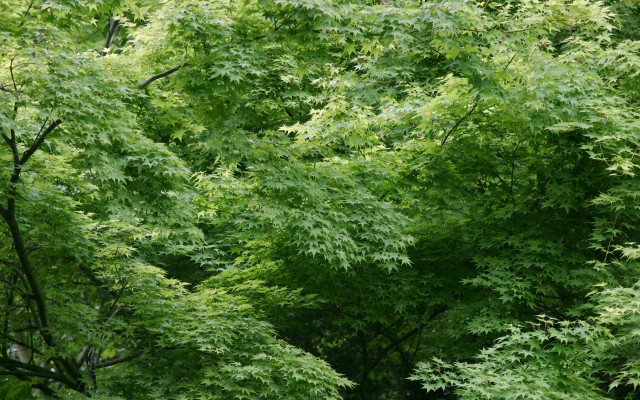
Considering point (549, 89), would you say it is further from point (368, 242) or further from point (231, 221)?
point (231, 221)

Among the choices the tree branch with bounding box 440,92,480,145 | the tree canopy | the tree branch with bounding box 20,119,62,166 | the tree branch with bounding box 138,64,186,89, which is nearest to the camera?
the tree branch with bounding box 20,119,62,166

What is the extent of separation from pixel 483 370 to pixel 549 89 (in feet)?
8.62

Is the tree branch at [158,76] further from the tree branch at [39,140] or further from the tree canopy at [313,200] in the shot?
the tree branch at [39,140]

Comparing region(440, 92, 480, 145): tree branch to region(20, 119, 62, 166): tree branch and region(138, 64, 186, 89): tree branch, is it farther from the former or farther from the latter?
region(20, 119, 62, 166): tree branch

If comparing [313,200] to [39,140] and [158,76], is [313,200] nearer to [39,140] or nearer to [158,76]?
[158,76]

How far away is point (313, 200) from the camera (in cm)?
716

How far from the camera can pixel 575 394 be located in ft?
20.8

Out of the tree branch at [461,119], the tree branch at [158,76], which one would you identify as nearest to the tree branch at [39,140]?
the tree branch at [158,76]

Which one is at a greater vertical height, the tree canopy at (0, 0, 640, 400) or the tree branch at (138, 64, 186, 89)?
the tree branch at (138, 64, 186, 89)

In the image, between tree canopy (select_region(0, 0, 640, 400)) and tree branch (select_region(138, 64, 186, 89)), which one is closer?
tree canopy (select_region(0, 0, 640, 400))

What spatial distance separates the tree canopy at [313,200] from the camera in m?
6.21

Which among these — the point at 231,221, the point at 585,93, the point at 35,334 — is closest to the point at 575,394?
the point at 585,93

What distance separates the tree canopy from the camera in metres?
6.21

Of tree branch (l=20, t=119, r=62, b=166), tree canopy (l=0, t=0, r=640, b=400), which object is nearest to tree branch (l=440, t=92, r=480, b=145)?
tree canopy (l=0, t=0, r=640, b=400)
